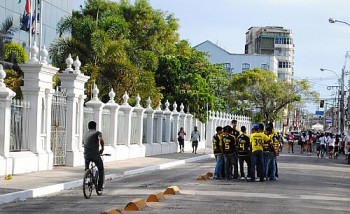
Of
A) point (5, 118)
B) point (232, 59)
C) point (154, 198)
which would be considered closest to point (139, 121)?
point (5, 118)

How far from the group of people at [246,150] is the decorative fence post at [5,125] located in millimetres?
6634

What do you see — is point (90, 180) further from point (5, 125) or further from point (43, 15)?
point (43, 15)

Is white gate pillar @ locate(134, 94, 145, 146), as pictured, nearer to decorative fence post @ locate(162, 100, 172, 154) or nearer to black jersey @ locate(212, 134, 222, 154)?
decorative fence post @ locate(162, 100, 172, 154)

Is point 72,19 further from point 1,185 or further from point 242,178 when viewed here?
point 1,185

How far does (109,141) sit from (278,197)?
1671 centimetres

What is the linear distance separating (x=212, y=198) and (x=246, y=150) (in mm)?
6784

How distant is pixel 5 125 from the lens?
74.2ft

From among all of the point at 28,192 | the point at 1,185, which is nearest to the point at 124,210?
the point at 28,192

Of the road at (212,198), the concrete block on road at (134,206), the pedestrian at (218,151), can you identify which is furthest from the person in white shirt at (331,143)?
the concrete block on road at (134,206)

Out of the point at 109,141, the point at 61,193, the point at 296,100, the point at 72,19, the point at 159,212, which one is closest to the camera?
the point at 159,212

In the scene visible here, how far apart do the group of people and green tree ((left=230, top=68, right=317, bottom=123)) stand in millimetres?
74959

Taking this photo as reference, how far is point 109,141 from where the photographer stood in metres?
34.6

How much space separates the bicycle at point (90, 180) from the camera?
58.2 ft

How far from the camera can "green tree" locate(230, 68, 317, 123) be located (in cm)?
9988
